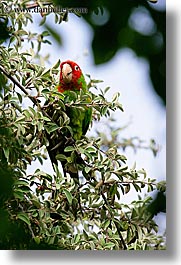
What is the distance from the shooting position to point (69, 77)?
1524 mm

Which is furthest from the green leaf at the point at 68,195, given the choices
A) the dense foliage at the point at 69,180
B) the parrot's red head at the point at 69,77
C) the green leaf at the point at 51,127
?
the parrot's red head at the point at 69,77

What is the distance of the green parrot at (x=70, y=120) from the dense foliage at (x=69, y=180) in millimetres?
13

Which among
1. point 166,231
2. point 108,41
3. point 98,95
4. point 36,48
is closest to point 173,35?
point 98,95

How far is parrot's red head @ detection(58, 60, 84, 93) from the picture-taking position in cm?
152

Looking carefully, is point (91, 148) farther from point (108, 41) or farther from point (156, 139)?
point (108, 41)

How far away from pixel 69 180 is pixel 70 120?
180mm

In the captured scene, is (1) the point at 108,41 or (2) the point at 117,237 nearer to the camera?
(1) the point at 108,41

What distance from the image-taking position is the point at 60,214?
1525mm

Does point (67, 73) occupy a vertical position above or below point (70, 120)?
above

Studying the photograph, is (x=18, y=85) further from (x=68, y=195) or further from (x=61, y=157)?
(x=68, y=195)

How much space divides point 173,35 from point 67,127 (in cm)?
43

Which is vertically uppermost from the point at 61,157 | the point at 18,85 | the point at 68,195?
the point at 18,85

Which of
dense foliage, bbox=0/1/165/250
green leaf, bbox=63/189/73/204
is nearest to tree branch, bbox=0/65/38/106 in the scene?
dense foliage, bbox=0/1/165/250

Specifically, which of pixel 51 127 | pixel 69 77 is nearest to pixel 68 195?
pixel 51 127
